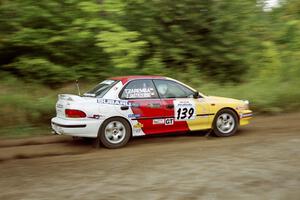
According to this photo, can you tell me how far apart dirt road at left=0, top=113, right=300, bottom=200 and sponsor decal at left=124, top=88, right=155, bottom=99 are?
106 centimetres

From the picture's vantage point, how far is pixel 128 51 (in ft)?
46.8

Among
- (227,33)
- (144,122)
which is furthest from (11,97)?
(227,33)

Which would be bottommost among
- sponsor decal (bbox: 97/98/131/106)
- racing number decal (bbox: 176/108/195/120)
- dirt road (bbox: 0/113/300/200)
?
dirt road (bbox: 0/113/300/200)

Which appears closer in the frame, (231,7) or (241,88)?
(241,88)

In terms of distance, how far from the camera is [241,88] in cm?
1549

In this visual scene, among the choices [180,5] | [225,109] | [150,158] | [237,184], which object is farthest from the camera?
[180,5]

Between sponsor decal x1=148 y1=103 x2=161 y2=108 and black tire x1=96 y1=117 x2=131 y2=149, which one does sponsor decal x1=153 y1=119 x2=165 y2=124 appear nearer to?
sponsor decal x1=148 y1=103 x2=161 y2=108

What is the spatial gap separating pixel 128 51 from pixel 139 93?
4.26 m

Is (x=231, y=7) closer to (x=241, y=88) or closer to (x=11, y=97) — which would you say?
(x=241, y=88)

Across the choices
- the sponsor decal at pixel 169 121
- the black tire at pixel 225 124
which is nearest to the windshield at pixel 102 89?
the sponsor decal at pixel 169 121

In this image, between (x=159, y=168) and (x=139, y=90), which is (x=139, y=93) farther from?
(x=159, y=168)

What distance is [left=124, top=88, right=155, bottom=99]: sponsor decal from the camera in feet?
33.2

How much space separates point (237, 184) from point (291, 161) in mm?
1888

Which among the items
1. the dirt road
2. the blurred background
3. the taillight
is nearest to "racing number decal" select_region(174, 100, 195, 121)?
the dirt road
